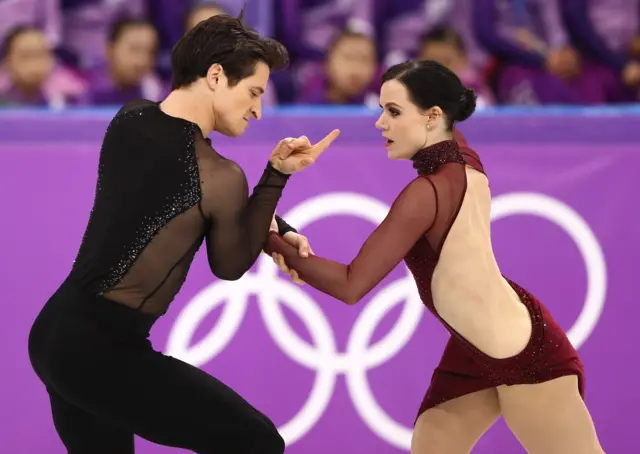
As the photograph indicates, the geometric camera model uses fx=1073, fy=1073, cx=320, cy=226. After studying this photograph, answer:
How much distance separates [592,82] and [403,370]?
3.73 m

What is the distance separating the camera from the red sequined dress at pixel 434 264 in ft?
10.7

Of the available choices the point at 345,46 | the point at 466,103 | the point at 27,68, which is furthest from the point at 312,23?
the point at 466,103

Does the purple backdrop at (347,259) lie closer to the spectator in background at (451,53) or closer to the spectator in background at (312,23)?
the spectator in background at (451,53)

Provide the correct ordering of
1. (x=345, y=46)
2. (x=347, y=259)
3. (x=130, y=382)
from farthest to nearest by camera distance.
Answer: (x=345, y=46) → (x=347, y=259) → (x=130, y=382)

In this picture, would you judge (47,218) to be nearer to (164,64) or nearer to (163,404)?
(163,404)

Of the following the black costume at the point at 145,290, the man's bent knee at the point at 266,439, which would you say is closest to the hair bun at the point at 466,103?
the black costume at the point at 145,290

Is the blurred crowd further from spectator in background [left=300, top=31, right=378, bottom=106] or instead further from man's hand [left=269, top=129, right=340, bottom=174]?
man's hand [left=269, top=129, right=340, bottom=174]

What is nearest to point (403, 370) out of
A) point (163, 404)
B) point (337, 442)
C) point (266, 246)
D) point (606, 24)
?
point (337, 442)

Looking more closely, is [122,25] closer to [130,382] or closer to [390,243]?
[390,243]

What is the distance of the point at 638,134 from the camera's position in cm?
470

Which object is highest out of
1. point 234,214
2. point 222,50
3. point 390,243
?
point 222,50

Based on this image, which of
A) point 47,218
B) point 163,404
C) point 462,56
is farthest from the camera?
point 462,56

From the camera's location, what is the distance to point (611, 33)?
316 inches

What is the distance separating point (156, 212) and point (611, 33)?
589cm
